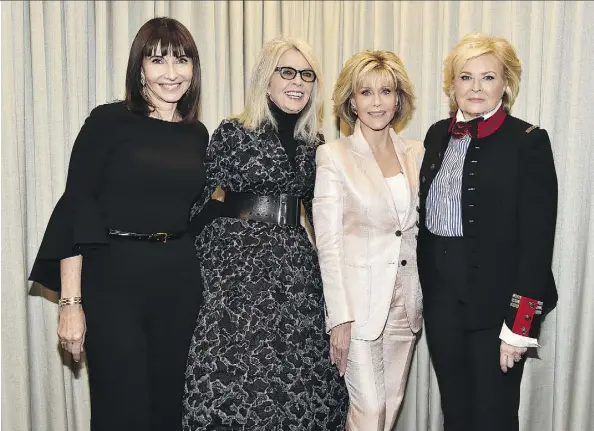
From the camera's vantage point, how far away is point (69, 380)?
3041 millimetres

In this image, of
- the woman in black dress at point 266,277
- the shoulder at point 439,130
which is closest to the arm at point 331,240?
the woman in black dress at point 266,277

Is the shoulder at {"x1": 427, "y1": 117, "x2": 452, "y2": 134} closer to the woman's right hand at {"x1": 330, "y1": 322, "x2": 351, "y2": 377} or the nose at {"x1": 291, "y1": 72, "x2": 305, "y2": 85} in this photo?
the nose at {"x1": 291, "y1": 72, "x2": 305, "y2": 85}

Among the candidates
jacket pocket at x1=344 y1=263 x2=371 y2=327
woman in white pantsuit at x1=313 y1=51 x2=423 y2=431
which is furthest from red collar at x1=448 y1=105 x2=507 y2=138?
jacket pocket at x1=344 y1=263 x2=371 y2=327

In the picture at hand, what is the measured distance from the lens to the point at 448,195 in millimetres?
2295

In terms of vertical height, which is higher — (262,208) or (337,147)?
(337,147)

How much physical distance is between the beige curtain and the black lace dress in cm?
89

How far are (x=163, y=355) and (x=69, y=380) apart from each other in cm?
103

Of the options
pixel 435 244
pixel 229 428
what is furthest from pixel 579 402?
pixel 229 428

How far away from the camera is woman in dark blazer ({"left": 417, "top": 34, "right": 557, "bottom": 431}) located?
2.13 m

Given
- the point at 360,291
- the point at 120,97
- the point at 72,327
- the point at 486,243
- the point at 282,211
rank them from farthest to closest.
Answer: the point at 120,97
the point at 282,211
the point at 360,291
the point at 486,243
the point at 72,327

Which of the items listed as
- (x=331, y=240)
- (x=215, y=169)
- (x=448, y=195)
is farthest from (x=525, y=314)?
(x=215, y=169)

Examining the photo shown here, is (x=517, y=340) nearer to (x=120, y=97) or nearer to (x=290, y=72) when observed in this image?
(x=290, y=72)

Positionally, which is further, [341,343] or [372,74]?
[372,74]

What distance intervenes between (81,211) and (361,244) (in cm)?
105
